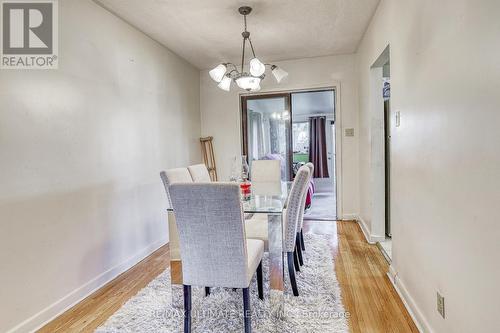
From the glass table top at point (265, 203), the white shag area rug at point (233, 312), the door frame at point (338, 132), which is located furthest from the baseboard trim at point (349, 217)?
the white shag area rug at point (233, 312)

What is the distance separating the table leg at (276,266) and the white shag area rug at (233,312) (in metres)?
0.08

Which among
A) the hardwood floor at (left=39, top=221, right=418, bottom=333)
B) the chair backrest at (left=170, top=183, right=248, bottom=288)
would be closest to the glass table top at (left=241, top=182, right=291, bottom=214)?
the chair backrest at (left=170, top=183, right=248, bottom=288)

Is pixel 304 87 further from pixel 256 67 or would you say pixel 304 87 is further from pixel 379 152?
pixel 256 67

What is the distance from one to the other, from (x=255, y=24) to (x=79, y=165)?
7.43 feet

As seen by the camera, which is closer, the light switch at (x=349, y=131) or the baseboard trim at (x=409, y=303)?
the baseboard trim at (x=409, y=303)

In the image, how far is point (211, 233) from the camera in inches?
60.6

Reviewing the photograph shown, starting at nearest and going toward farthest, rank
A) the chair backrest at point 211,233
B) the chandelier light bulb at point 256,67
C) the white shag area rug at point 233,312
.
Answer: the chair backrest at point 211,233
the white shag area rug at point 233,312
the chandelier light bulb at point 256,67

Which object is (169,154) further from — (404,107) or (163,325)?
(404,107)

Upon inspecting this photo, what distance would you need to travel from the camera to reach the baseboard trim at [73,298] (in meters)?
1.86

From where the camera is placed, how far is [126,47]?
2.94 metres

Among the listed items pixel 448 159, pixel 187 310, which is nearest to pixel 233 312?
pixel 187 310

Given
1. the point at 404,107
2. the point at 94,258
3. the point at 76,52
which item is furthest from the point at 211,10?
the point at 94,258

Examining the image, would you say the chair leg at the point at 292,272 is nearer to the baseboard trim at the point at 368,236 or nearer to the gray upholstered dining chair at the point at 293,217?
the gray upholstered dining chair at the point at 293,217

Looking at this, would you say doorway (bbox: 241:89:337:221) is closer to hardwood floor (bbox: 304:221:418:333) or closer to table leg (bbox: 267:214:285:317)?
hardwood floor (bbox: 304:221:418:333)
